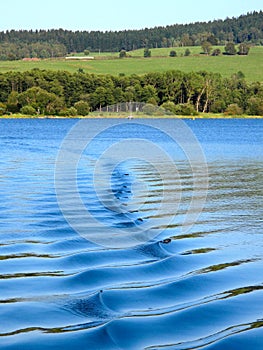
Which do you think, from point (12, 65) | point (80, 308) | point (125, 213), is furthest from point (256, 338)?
point (12, 65)

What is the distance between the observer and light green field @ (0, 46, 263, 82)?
148 metres

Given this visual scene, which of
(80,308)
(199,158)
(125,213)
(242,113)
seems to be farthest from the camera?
(242,113)

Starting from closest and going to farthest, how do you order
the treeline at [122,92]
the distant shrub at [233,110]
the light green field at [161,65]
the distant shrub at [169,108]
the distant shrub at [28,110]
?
the distant shrub at [169,108]
the distant shrub at [28,110]
the treeline at [122,92]
the distant shrub at [233,110]
the light green field at [161,65]

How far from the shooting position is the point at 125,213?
50.2ft

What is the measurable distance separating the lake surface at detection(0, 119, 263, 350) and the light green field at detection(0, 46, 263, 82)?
127 m

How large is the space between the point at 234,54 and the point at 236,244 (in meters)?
173

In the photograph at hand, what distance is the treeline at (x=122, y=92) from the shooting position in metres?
122

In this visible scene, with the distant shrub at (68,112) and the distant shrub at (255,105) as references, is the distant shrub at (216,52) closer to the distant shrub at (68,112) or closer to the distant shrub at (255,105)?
the distant shrub at (255,105)

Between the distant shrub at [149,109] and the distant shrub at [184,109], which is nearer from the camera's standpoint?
the distant shrub at [149,109]

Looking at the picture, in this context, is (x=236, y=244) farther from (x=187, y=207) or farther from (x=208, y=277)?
(x=187, y=207)

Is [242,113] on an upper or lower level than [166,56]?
lower

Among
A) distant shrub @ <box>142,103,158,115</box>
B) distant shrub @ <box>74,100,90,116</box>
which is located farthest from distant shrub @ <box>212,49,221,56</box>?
distant shrub @ <box>74,100,90,116</box>

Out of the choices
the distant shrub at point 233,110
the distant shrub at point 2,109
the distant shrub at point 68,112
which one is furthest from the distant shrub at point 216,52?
the distant shrub at point 2,109

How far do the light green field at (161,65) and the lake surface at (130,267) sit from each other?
418 ft
